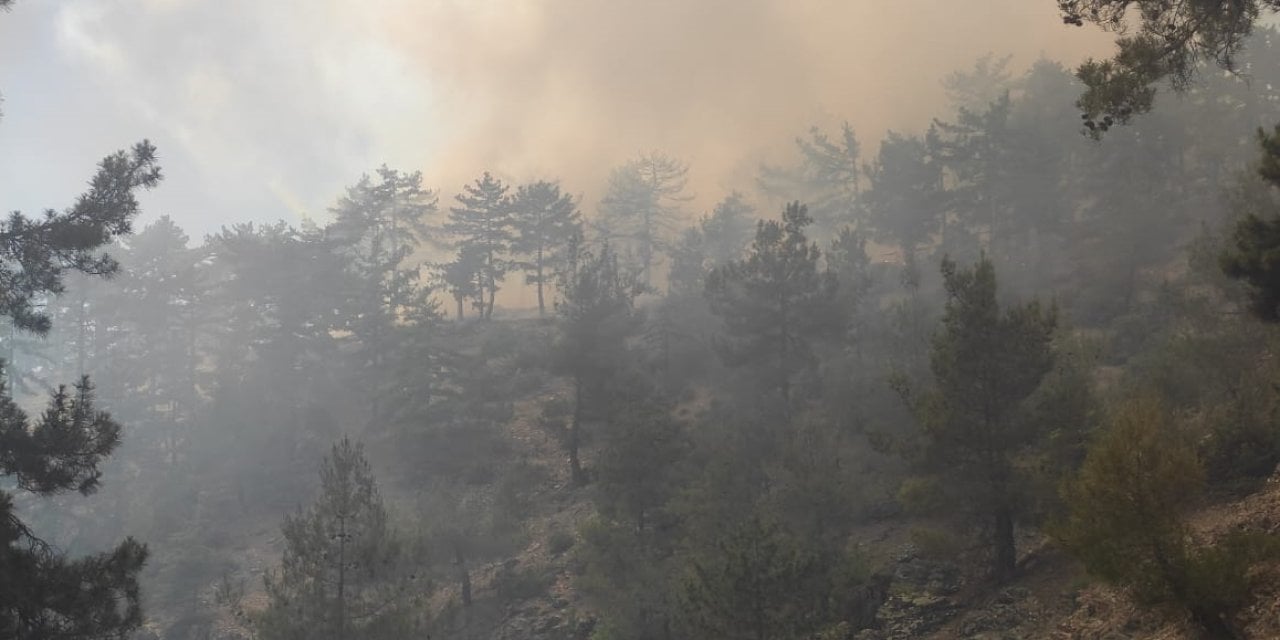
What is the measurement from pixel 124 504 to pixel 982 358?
41.7 meters

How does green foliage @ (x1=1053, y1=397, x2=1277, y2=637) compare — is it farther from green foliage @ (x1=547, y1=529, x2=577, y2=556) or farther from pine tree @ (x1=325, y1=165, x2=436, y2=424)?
pine tree @ (x1=325, y1=165, x2=436, y2=424)

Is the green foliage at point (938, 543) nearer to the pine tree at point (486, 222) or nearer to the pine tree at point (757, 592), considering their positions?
the pine tree at point (757, 592)

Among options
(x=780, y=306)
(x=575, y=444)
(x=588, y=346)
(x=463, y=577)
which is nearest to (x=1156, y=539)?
(x=463, y=577)

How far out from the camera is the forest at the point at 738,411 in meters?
11.4

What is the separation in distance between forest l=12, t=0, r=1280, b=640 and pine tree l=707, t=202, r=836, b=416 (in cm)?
14

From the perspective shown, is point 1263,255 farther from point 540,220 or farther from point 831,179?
point 831,179

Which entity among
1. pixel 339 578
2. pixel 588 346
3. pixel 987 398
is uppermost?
pixel 588 346

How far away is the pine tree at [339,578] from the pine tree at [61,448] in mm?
5445

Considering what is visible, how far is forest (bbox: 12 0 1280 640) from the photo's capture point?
11.4 meters

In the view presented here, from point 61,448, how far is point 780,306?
82.4 ft

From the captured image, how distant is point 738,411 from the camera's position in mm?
31766

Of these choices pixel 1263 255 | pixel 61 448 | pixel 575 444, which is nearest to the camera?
pixel 1263 255

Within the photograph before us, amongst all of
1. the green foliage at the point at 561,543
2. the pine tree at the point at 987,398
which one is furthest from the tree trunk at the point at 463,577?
the pine tree at the point at 987,398

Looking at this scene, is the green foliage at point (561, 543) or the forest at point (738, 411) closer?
the forest at point (738, 411)
